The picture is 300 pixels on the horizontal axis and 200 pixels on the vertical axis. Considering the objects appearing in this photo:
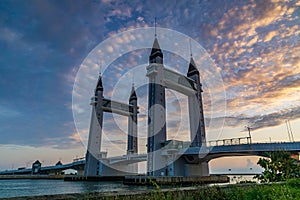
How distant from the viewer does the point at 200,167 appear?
5381cm

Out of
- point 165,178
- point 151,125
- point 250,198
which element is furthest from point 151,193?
point 151,125

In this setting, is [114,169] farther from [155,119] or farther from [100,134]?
[155,119]

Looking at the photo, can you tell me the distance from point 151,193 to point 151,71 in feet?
162

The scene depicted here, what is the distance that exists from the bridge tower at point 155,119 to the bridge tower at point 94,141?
3001 cm

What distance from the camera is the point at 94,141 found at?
73.9 meters

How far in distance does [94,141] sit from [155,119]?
33689 millimetres

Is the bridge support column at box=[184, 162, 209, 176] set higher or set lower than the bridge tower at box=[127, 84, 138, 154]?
lower

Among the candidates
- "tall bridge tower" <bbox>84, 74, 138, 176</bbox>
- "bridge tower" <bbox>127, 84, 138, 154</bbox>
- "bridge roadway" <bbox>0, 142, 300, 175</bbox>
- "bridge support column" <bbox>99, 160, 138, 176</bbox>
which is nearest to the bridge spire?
"bridge roadway" <bbox>0, 142, 300, 175</bbox>

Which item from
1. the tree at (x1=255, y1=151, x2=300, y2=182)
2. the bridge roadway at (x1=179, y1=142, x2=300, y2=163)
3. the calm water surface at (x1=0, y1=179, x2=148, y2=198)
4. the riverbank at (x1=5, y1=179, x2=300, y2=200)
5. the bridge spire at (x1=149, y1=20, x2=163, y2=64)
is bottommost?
the calm water surface at (x1=0, y1=179, x2=148, y2=198)

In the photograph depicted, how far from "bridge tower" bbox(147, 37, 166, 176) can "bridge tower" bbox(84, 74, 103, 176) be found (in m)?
30.0

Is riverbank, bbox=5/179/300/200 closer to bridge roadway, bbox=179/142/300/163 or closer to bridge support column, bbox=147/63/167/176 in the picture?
bridge roadway, bbox=179/142/300/163

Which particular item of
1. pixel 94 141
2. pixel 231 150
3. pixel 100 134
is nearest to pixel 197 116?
pixel 231 150

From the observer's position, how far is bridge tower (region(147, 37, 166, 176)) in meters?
48.0

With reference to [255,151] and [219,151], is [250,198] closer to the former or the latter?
[255,151]
